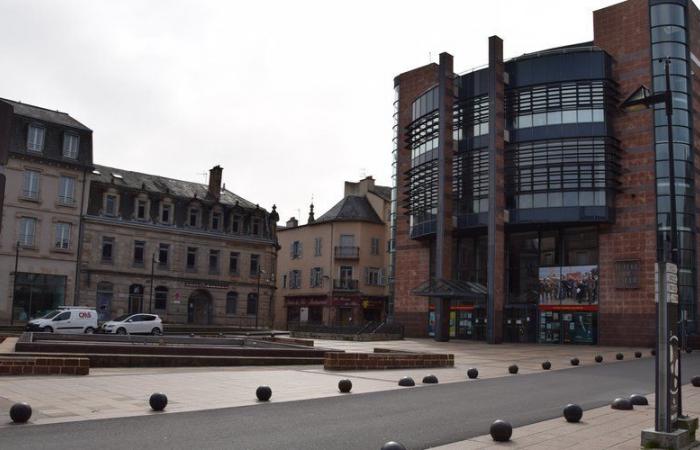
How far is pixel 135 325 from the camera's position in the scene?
126 feet

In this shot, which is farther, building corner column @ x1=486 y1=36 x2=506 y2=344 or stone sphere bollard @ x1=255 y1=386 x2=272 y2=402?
building corner column @ x1=486 y1=36 x2=506 y2=344

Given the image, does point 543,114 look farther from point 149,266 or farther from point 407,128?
point 149,266

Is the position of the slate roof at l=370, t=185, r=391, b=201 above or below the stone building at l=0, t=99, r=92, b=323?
above

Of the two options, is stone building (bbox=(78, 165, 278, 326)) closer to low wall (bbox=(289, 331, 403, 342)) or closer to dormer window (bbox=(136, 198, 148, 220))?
dormer window (bbox=(136, 198, 148, 220))

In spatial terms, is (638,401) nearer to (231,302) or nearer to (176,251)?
(176,251)

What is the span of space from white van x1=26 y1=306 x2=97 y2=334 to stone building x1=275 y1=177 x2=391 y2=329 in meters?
27.9

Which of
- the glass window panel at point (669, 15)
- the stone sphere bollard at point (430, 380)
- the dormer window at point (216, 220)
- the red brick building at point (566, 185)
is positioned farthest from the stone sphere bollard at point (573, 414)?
the dormer window at point (216, 220)

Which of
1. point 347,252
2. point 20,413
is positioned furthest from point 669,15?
point 20,413

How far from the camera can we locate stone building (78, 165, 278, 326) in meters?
51.1

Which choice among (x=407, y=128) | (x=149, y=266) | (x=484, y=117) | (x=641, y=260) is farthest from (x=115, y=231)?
(x=641, y=260)

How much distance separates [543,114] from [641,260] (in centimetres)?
1077

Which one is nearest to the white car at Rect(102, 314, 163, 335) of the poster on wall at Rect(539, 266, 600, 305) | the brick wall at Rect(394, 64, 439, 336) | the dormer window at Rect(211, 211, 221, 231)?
the brick wall at Rect(394, 64, 439, 336)

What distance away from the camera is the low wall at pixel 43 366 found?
1461cm

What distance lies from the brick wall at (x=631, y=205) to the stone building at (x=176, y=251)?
3095cm
